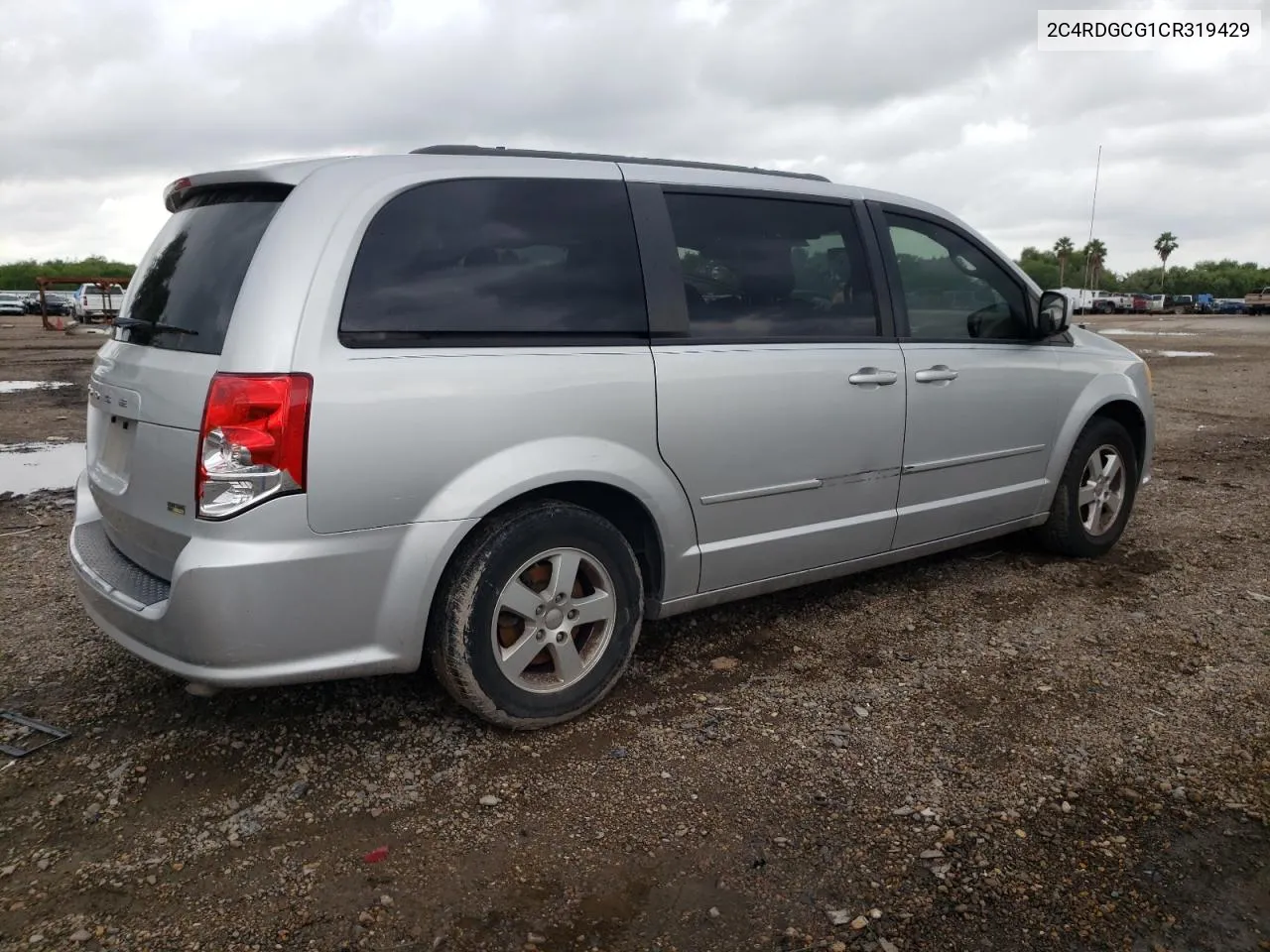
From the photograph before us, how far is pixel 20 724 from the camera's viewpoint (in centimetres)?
338

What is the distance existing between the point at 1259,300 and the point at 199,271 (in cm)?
5781

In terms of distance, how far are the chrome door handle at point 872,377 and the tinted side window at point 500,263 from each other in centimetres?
99

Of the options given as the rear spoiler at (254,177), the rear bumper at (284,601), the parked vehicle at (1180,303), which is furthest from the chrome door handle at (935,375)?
the parked vehicle at (1180,303)

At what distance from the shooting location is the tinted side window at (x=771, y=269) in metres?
→ 3.63

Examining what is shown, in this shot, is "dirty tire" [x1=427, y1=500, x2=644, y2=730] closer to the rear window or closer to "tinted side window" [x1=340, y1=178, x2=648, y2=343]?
"tinted side window" [x1=340, y1=178, x2=648, y2=343]

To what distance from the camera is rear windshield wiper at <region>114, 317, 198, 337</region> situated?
3.01m

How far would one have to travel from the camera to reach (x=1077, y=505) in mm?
5152

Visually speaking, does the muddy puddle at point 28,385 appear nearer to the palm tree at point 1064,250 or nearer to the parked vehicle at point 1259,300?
the parked vehicle at point 1259,300

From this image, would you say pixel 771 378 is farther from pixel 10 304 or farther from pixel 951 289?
pixel 10 304

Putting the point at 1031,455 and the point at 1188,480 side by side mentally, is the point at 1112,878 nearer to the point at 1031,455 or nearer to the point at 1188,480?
the point at 1031,455

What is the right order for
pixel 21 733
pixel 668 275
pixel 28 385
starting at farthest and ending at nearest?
pixel 28 385 → pixel 668 275 → pixel 21 733

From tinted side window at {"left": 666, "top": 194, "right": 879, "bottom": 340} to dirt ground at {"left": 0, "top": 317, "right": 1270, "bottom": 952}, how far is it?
4.27ft

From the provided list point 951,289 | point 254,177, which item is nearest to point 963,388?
point 951,289

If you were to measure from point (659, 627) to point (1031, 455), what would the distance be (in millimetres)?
2015
